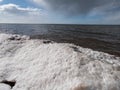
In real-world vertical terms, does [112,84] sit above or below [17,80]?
above

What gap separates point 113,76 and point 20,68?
3.82 meters

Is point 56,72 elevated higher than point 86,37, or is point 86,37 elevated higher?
point 56,72

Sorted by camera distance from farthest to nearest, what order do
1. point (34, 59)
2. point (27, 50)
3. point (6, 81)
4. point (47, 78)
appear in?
point (27, 50), point (34, 59), point (6, 81), point (47, 78)

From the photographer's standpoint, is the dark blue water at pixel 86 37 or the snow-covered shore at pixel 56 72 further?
the dark blue water at pixel 86 37

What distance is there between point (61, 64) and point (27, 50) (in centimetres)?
287

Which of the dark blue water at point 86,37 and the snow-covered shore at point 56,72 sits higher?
the snow-covered shore at point 56,72

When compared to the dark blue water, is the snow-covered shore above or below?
above

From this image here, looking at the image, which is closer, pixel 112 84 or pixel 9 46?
pixel 112 84

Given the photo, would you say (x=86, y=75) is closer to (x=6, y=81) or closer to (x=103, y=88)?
(x=103, y=88)

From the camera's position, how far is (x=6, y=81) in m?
5.10

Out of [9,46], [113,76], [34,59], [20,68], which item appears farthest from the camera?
[9,46]

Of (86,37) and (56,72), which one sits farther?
(86,37)

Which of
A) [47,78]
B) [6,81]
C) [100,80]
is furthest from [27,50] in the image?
[100,80]

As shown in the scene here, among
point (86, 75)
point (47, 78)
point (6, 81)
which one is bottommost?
point (6, 81)
